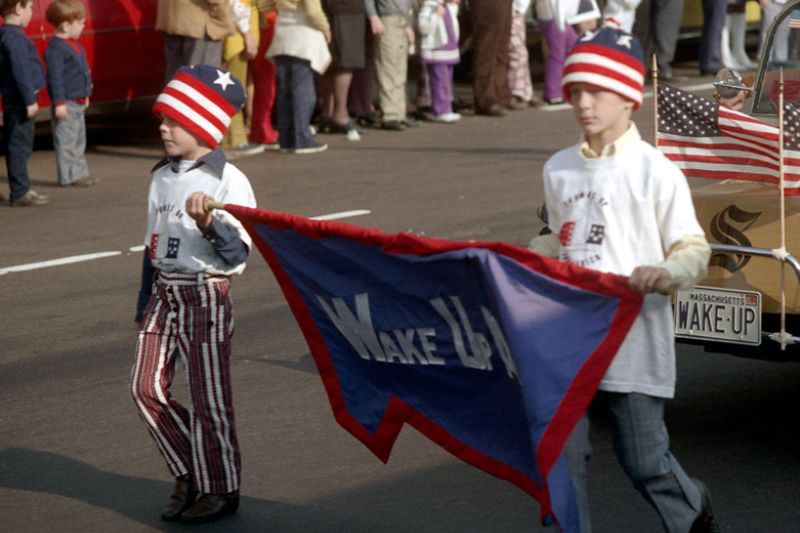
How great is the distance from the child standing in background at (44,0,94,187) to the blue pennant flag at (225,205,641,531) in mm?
8280

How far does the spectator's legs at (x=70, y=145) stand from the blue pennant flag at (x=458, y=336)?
8.47m

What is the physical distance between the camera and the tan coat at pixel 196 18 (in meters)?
15.4

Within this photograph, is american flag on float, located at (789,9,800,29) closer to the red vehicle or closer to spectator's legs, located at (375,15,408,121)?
the red vehicle

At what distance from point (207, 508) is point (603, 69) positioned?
224cm

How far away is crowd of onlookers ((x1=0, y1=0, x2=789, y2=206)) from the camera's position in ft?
46.1

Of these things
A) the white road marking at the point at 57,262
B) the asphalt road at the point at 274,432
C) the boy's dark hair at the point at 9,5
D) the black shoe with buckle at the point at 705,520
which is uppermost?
the boy's dark hair at the point at 9,5

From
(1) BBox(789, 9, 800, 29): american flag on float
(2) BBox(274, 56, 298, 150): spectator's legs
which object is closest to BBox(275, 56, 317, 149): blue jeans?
(2) BBox(274, 56, 298, 150): spectator's legs

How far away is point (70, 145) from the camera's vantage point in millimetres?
14547

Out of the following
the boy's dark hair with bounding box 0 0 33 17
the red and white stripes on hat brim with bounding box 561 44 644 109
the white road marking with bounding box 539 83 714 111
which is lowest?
the white road marking with bounding box 539 83 714 111

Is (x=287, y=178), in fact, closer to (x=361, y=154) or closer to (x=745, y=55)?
(x=361, y=154)

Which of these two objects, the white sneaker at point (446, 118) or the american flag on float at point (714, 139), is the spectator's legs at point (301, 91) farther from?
the american flag on float at point (714, 139)

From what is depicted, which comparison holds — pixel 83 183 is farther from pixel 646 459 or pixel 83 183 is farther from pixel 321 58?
pixel 646 459

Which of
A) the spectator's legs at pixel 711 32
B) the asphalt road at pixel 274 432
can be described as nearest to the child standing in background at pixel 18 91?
the asphalt road at pixel 274 432

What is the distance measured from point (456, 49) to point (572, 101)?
41.0 feet
